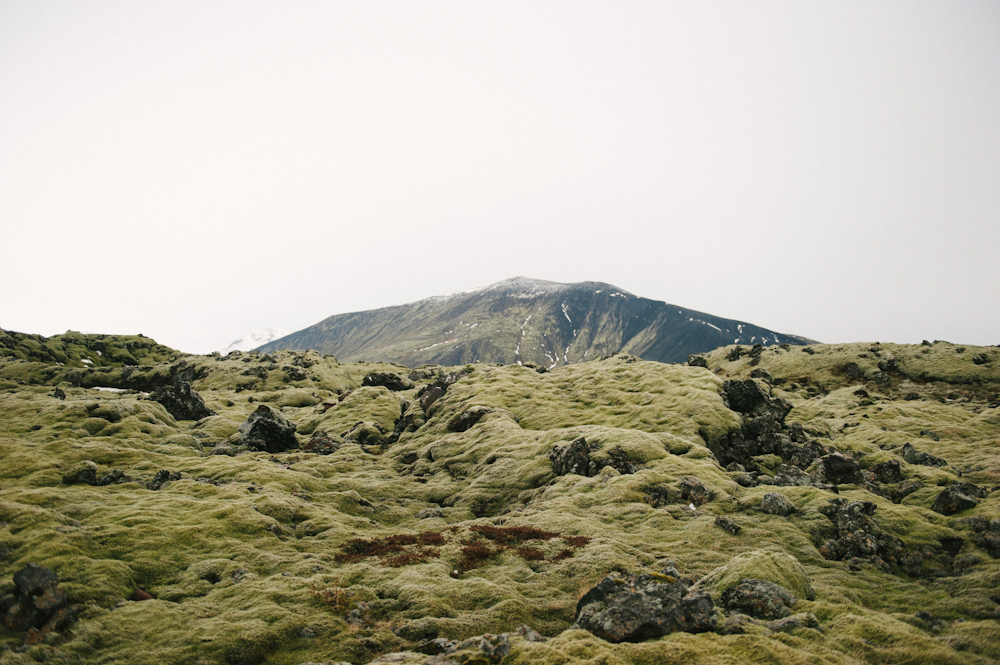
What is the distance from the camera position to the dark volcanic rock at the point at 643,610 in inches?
506

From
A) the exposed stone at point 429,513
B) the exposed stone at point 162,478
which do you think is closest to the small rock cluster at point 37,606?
the exposed stone at point 162,478

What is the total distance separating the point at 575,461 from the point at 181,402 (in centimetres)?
5068

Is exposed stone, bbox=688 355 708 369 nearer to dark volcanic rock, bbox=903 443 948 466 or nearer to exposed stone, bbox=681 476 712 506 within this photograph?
dark volcanic rock, bbox=903 443 948 466

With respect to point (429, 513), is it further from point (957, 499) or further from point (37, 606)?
point (957, 499)

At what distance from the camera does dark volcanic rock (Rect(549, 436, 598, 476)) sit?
1358 inches

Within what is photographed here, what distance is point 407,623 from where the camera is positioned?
52.4ft

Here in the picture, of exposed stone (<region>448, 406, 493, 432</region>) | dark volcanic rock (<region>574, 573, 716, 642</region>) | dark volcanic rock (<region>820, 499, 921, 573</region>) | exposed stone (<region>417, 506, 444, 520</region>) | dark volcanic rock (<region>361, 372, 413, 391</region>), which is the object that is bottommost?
exposed stone (<region>417, 506, 444, 520</region>)

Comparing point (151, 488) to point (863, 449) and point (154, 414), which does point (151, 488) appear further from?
point (863, 449)

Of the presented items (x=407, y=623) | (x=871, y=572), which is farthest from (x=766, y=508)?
(x=407, y=623)

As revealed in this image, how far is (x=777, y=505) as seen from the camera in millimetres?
27422

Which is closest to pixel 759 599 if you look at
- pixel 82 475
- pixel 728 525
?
pixel 728 525

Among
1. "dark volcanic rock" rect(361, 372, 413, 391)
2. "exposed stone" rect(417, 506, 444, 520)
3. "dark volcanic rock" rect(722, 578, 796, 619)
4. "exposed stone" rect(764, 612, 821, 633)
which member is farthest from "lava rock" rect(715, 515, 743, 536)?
"dark volcanic rock" rect(361, 372, 413, 391)

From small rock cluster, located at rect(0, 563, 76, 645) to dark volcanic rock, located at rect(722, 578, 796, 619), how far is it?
2216cm

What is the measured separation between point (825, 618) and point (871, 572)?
34.3 feet
